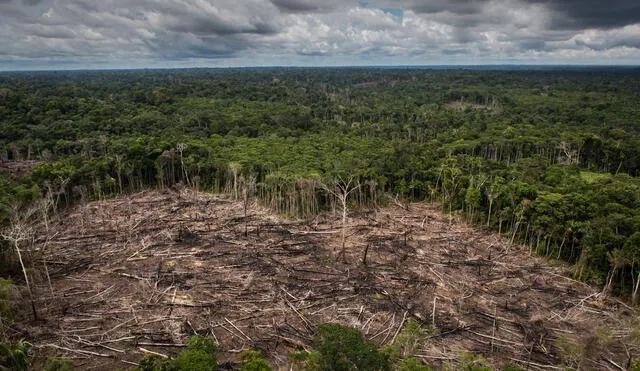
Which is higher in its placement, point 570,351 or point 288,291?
point 570,351

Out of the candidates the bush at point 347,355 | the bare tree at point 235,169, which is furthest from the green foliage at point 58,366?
the bare tree at point 235,169

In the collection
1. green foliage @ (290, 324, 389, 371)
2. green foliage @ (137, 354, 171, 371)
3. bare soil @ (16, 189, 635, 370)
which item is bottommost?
bare soil @ (16, 189, 635, 370)

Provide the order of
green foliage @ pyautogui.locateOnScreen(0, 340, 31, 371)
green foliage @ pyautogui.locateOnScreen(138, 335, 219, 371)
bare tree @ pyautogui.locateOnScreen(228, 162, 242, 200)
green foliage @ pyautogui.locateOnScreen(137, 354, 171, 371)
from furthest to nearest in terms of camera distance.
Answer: bare tree @ pyautogui.locateOnScreen(228, 162, 242, 200)
green foliage @ pyautogui.locateOnScreen(0, 340, 31, 371)
green foliage @ pyautogui.locateOnScreen(137, 354, 171, 371)
green foliage @ pyautogui.locateOnScreen(138, 335, 219, 371)

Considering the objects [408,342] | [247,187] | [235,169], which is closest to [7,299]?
[408,342]

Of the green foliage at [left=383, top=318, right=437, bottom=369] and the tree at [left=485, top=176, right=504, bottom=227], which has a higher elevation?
the tree at [left=485, top=176, right=504, bottom=227]

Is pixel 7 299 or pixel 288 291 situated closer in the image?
pixel 7 299

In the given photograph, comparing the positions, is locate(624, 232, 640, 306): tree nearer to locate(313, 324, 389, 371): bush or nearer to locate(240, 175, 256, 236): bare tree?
locate(313, 324, 389, 371): bush

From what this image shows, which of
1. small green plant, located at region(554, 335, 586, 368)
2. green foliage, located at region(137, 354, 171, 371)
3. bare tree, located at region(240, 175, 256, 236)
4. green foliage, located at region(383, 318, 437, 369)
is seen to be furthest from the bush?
bare tree, located at region(240, 175, 256, 236)

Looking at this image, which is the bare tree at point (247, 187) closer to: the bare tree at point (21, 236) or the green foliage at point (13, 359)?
the bare tree at point (21, 236)

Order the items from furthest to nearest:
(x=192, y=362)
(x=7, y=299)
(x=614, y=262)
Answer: (x=614, y=262) < (x=7, y=299) < (x=192, y=362)

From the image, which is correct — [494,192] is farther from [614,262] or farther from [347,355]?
[347,355]
